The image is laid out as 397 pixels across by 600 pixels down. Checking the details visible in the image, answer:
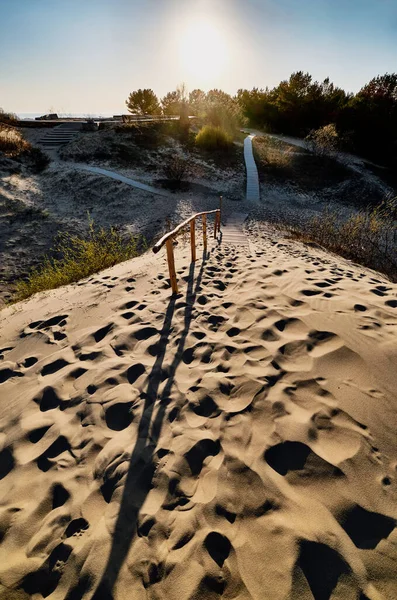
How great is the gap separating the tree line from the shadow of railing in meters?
22.5

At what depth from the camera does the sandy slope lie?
1.44 meters

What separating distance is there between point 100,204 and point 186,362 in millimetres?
10404

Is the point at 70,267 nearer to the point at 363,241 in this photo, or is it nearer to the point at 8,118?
the point at 363,241

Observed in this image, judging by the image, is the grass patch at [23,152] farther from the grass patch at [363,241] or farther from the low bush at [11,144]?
the grass patch at [363,241]

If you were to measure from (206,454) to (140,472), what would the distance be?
0.49 meters

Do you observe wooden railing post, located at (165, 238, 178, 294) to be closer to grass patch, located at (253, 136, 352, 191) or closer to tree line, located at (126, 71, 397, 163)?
grass patch, located at (253, 136, 352, 191)

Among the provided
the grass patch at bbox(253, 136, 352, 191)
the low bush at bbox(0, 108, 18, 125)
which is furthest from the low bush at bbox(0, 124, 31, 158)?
the grass patch at bbox(253, 136, 352, 191)

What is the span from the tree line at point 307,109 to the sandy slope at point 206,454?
2193cm

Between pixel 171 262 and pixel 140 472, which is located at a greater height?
pixel 171 262

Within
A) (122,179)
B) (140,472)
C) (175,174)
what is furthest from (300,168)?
(140,472)

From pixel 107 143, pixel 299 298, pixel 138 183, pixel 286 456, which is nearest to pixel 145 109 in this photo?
pixel 107 143

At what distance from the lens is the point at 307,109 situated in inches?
950

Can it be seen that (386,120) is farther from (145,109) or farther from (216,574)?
(216,574)

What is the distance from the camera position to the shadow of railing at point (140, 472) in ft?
4.87
